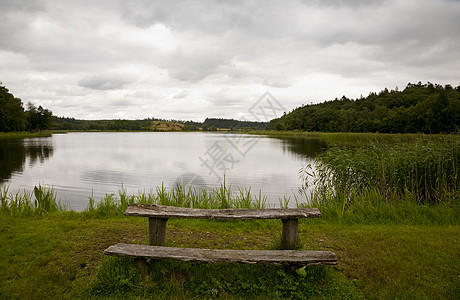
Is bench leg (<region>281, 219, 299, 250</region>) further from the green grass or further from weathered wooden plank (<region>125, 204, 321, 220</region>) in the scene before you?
the green grass

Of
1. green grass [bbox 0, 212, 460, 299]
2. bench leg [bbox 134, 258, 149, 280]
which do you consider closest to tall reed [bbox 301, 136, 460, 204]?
green grass [bbox 0, 212, 460, 299]

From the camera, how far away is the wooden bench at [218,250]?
3498mm

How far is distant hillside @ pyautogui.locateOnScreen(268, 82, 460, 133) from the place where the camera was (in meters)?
49.6

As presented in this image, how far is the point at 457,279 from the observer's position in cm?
373

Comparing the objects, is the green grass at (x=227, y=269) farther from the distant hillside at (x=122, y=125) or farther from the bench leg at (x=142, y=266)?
the distant hillside at (x=122, y=125)

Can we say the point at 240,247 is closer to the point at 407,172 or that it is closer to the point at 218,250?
the point at 218,250

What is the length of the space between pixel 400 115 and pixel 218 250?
7207 centimetres

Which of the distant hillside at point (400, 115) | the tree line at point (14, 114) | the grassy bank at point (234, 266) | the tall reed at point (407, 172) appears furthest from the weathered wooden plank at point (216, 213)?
the tree line at point (14, 114)

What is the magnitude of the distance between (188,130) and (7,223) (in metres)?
171

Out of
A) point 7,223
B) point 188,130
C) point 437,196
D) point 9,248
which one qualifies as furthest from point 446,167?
point 188,130

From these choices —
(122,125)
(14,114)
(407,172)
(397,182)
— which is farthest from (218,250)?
(122,125)

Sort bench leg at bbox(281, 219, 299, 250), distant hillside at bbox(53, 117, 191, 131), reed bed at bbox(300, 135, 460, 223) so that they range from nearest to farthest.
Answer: bench leg at bbox(281, 219, 299, 250) → reed bed at bbox(300, 135, 460, 223) → distant hillside at bbox(53, 117, 191, 131)

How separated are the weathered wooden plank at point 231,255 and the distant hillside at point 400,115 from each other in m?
23.0

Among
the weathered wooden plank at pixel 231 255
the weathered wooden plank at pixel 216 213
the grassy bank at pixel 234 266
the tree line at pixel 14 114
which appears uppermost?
the tree line at pixel 14 114
